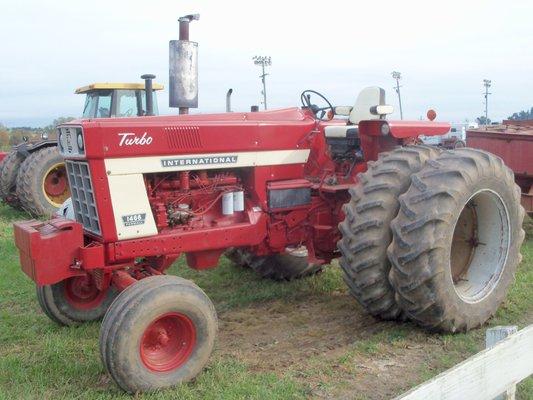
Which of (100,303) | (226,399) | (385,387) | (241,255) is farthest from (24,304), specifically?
(385,387)

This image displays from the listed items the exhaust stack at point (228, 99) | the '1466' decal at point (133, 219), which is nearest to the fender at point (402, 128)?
the exhaust stack at point (228, 99)

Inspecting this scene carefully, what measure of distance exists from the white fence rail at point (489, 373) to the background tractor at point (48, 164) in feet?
26.3

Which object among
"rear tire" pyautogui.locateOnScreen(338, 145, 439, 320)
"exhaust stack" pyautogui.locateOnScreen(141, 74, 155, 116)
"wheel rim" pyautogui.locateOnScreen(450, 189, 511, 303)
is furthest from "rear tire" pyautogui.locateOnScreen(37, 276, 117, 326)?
"wheel rim" pyautogui.locateOnScreen(450, 189, 511, 303)

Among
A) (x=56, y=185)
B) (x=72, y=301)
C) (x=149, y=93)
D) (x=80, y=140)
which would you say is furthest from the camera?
(x=56, y=185)

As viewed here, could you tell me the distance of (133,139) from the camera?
418 cm

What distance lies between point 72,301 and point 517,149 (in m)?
6.21

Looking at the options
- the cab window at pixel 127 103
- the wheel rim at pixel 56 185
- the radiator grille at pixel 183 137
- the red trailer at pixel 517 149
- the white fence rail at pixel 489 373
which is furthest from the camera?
the cab window at pixel 127 103

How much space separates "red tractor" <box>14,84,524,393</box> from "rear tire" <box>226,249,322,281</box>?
0.80m

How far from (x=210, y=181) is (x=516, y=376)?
97.8 inches

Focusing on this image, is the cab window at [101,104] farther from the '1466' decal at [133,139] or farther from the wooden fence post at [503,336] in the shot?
the wooden fence post at [503,336]

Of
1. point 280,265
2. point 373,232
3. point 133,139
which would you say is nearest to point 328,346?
point 373,232

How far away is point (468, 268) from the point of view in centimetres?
507

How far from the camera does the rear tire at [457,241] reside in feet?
13.9

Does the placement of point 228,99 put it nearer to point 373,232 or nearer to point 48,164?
point 373,232
